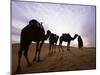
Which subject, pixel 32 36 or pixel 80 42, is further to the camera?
pixel 80 42

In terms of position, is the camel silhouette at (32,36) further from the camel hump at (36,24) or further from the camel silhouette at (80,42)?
the camel silhouette at (80,42)

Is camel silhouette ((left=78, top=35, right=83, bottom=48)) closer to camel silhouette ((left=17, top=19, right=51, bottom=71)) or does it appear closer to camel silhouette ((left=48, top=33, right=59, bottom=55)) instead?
camel silhouette ((left=48, top=33, right=59, bottom=55))

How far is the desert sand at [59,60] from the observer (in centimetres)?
217

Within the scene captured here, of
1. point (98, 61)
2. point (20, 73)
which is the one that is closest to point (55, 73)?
point (20, 73)

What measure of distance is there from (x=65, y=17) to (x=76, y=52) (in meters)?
0.48

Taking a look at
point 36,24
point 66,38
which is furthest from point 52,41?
point 36,24

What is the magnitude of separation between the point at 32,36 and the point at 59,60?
18.3 inches

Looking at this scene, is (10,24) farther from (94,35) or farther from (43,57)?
(94,35)

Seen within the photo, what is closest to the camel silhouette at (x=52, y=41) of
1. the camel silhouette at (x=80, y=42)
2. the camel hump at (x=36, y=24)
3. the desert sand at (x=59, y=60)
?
the desert sand at (x=59, y=60)

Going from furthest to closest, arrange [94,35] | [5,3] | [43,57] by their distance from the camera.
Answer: [94,35]
[43,57]
[5,3]

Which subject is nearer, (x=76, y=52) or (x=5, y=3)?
(x=5, y=3)

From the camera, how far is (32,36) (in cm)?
222

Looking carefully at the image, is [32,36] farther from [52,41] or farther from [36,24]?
[52,41]

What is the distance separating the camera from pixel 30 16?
220 cm
